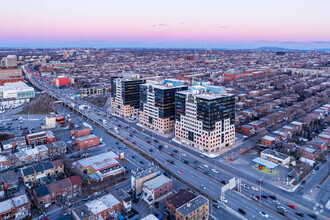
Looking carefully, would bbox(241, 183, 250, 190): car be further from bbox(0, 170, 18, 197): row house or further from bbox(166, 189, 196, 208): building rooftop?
bbox(0, 170, 18, 197): row house

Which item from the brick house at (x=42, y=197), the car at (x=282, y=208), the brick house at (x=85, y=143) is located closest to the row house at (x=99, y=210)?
the brick house at (x=42, y=197)

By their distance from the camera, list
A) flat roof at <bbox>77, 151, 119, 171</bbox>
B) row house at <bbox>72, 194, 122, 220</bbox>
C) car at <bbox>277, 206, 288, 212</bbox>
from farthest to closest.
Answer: flat roof at <bbox>77, 151, 119, 171</bbox>, car at <bbox>277, 206, 288, 212</bbox>, row house at <bbox>72, 194, 122, 220</bbox>

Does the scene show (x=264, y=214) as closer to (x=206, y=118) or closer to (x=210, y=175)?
(x=210, y=175)

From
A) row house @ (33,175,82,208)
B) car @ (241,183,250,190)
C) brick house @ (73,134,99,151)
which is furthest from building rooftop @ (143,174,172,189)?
brick house @ (73,134,99,151)

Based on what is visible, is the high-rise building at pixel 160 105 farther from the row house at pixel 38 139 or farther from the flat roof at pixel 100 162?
the row house at pixel 38 139

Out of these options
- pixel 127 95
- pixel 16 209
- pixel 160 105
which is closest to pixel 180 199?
pixel 16 209

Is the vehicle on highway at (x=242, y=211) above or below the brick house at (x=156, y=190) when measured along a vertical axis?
below

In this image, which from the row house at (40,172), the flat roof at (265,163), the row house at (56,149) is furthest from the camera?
the row house at (56,149)

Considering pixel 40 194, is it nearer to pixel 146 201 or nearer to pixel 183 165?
pixel 146 201
